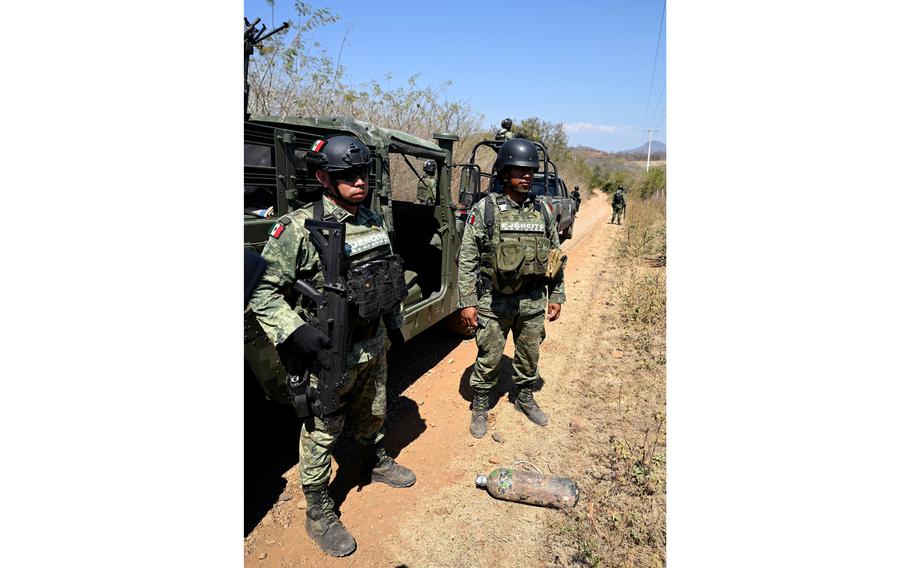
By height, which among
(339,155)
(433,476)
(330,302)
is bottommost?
(433,476)

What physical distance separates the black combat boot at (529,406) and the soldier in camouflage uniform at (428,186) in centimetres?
184

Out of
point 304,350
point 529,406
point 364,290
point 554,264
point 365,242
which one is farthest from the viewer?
point 529,406

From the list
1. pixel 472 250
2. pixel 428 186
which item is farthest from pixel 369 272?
pixel 428 186

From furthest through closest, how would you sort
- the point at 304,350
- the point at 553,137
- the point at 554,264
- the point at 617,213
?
1. the point at 553,137
2. the point at 617,213
3. the point at 554,264
4. the point at 304,350

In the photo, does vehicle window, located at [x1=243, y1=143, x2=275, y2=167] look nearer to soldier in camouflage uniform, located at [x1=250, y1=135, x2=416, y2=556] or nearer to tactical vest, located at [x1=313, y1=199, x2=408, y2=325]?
soldier in camouflage uniform, located at [x1=250, y1=135, x2=416, y2=556]

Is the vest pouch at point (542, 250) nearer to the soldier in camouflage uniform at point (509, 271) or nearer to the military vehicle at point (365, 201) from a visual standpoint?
the soldier in camouflage uniform at point (509, 271)

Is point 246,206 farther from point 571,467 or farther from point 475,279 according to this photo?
point 571,467

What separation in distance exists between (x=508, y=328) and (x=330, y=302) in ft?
5.53

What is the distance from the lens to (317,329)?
2.02 metres

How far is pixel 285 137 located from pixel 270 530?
7.10ft

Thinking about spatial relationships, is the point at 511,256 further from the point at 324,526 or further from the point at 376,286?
the point at 324,526

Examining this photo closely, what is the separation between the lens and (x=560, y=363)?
462 centimetres

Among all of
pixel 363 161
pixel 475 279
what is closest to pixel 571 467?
pixel 475 279

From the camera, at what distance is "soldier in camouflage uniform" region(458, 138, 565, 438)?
308cm
